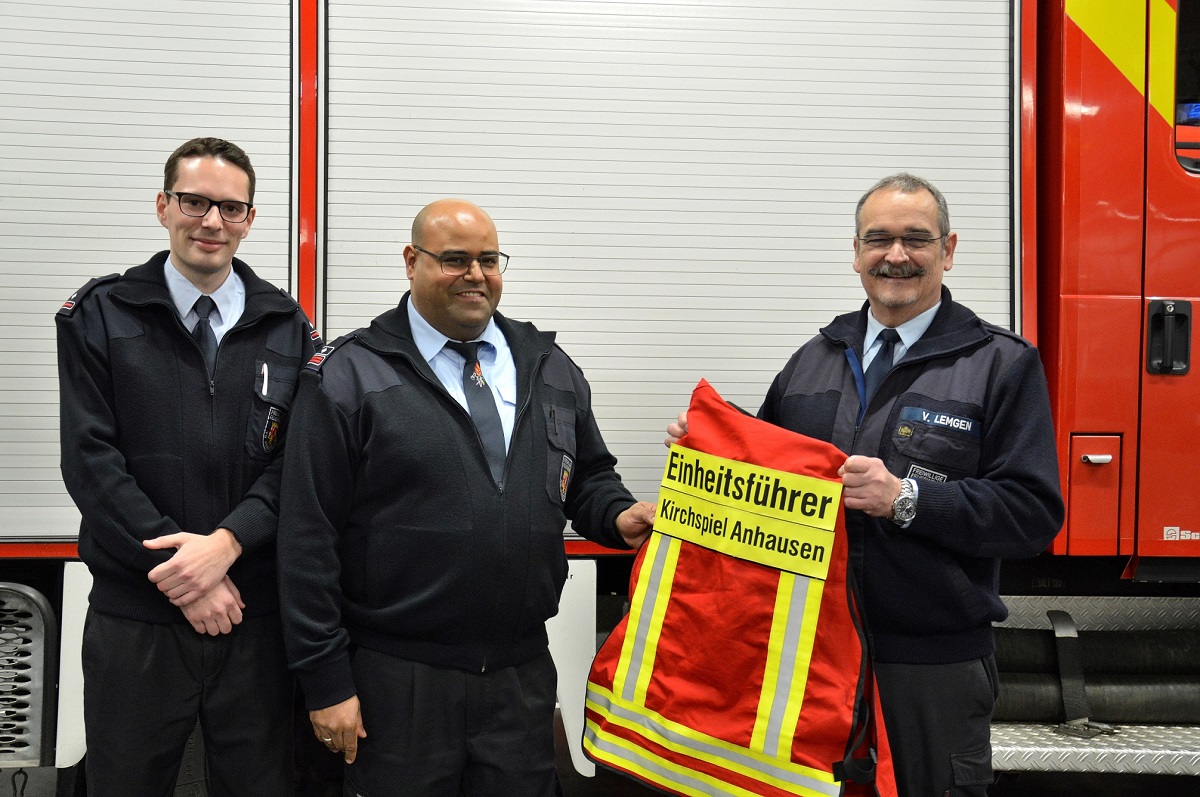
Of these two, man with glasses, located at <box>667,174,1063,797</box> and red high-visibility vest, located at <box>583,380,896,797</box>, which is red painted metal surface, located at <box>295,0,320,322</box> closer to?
red high-visibility vest, located at <box>583,380,896,797</box>

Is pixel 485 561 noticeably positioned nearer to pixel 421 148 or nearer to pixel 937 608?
pixel 937 608


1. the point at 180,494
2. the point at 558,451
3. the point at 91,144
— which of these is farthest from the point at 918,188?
the point at 91,144

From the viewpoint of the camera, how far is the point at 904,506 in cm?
211

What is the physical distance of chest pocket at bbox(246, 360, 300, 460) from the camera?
233 cm

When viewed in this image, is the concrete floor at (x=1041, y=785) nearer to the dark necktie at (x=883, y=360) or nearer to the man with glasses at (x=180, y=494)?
the man with glasses at (x=180, y=494)

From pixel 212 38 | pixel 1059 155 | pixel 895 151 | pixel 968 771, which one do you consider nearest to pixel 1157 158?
pixel 1059 155

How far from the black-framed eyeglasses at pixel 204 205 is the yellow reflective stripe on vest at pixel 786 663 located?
63.1 inches

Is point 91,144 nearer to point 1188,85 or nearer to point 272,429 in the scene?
point 272,429

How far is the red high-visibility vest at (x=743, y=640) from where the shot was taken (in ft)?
6.78

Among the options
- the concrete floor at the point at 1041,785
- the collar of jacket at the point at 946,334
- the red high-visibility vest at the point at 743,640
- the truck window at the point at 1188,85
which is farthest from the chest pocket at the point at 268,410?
the truck window at the point at 1188,85

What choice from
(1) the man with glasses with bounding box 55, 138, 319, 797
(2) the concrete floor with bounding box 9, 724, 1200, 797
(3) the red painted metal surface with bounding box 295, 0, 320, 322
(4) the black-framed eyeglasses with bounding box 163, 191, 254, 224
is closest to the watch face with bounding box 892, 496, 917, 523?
(1) the man with glasses with bounding box 55, 138, 319, 797

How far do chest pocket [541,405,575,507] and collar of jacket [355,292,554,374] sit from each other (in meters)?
0.14

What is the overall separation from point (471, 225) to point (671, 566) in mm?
962

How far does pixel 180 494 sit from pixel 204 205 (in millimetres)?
714
